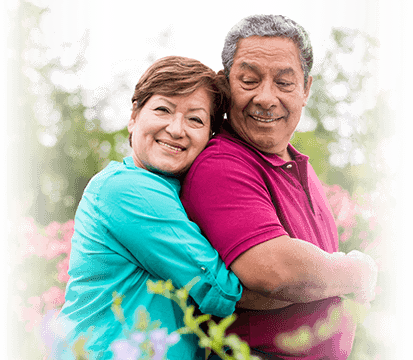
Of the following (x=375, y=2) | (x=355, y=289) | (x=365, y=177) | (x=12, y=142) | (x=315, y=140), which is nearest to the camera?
(x=355, y=289)

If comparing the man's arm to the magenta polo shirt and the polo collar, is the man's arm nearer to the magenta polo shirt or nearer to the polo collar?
→ the magenta polo shirt

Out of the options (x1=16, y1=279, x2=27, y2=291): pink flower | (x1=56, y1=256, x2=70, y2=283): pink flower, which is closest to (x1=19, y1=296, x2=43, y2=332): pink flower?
Answer: (x1=16, y1=279, x2=27, y2=291): pink flower

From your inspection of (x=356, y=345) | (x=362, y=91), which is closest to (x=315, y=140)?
(x=362, y=91)

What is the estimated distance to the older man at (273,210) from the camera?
1549 mm

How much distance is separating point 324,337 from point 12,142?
2.95 m

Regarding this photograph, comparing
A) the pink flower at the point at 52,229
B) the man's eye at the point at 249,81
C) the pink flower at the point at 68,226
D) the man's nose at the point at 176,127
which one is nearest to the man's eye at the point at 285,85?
the man's eye at the point at 249,81

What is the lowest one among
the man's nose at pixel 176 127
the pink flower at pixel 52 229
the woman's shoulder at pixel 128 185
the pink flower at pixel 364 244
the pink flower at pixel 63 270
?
the pink flower at pixel 63 270

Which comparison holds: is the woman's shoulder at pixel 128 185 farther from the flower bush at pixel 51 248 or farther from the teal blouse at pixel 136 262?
the flower bush at pixel 51 248

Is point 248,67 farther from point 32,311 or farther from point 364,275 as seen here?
point 32,311

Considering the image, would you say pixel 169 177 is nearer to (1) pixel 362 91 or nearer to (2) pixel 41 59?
(1) pixel 362 91

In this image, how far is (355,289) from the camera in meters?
1.77

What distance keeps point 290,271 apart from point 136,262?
1.98 ft

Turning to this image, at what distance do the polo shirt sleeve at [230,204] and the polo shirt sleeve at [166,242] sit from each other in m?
0.08

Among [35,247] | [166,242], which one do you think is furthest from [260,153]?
[35,247]
